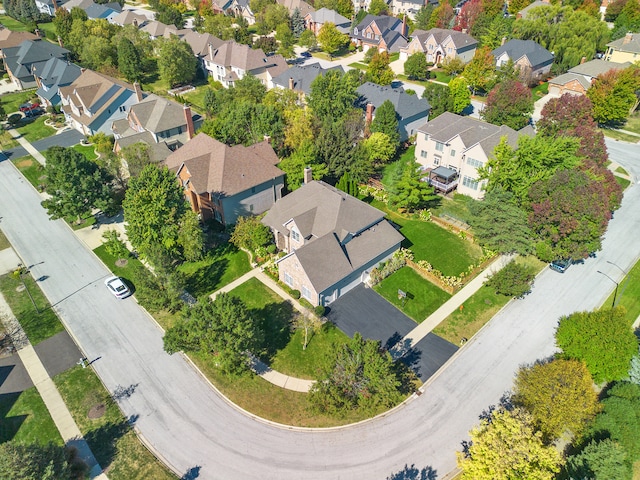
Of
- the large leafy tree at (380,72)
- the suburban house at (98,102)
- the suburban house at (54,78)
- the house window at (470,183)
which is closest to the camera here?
the house window at (470,183)

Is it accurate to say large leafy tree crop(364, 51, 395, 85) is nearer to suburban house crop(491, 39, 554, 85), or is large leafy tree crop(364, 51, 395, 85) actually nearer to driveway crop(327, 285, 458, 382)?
suburban house crop(491, 39, 554, 85)

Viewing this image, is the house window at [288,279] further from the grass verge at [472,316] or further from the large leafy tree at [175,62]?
the large leafy tree at [175,62]

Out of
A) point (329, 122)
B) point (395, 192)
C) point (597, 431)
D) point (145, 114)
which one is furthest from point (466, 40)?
point (597, 431)

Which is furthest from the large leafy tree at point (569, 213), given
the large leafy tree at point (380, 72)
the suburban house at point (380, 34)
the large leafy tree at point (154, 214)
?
the suburban house at point (380, 34)

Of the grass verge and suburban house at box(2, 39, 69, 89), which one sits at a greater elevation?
suburban house at box(2, 39, 69, 89)

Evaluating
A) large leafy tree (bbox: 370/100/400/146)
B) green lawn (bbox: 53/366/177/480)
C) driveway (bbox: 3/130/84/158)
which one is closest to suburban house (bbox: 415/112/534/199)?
large leafy tree (bbox: 370/100/400/146)

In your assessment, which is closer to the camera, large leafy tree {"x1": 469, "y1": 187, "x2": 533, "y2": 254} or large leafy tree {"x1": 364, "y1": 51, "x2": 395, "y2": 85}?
large leafy tree {"x1": 469, "y1": 187, "x2": 533, "y2": 254}

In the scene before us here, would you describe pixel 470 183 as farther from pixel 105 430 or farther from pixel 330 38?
pixel 330 38
